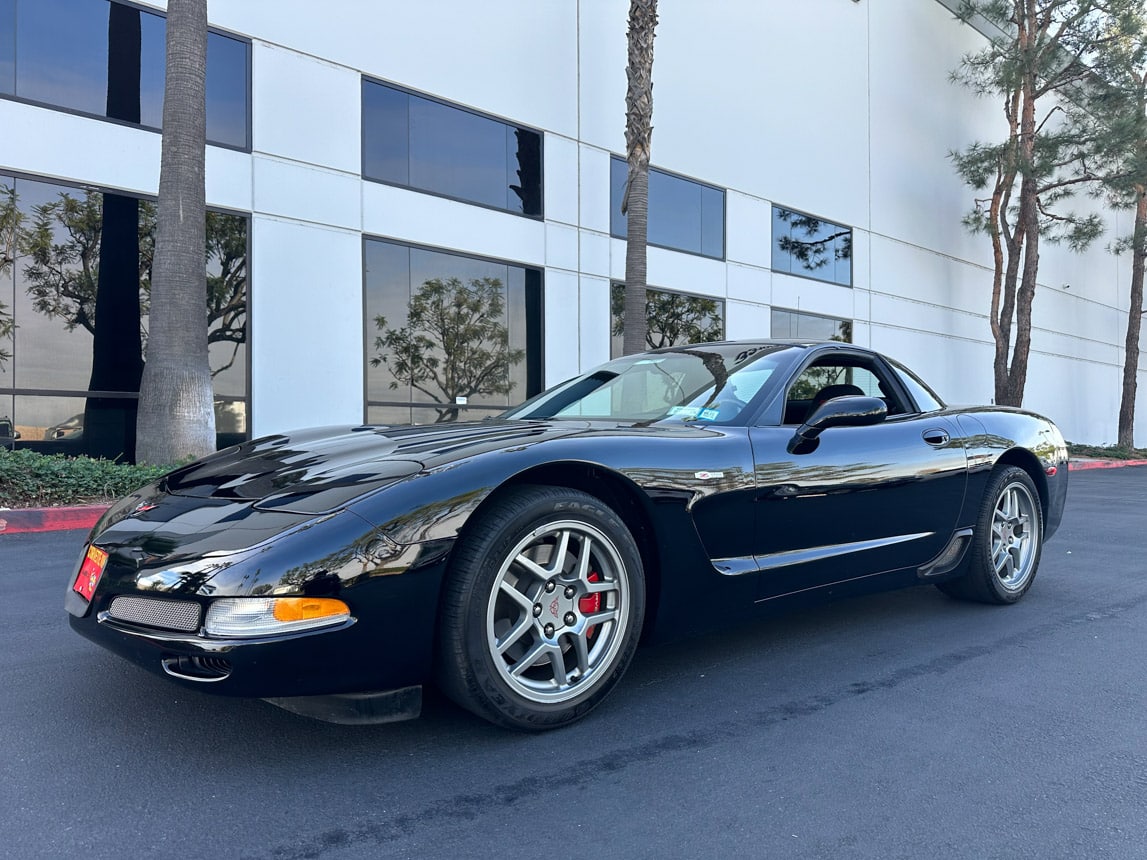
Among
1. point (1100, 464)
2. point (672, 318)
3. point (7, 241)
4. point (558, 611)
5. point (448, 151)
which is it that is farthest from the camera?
point (1100, 464)

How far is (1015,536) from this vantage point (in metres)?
4.40

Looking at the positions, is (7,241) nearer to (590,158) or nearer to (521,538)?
(590,158)

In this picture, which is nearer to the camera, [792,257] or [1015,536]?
[1015,536]

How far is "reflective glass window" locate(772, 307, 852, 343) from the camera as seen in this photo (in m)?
18.0

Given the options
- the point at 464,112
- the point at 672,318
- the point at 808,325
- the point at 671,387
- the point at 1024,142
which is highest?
the point at 1024,142

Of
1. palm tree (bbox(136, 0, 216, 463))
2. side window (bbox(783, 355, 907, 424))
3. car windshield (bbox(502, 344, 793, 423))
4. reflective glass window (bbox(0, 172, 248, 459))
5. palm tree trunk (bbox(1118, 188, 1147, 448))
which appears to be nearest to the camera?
car windshield (bbox(502, 344, 793, 423))

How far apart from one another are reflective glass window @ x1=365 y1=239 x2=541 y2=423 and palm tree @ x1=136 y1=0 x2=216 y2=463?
11.5 ft

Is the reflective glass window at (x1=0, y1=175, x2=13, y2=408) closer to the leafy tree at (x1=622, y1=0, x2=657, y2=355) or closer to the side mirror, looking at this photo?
the leafy tree at (x1=622, y1=0, x2=657, y2=355)

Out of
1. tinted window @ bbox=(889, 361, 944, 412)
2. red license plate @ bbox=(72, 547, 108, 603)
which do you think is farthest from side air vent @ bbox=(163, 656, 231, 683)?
tinted window @ bbox=(889, 361, 944, 412)

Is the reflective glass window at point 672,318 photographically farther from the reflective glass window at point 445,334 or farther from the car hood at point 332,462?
→ the car hood at point 332,462

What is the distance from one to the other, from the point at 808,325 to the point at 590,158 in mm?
7260

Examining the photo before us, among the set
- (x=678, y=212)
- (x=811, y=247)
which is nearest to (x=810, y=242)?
(x=811, y=247)

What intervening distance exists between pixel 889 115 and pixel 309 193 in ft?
51.7

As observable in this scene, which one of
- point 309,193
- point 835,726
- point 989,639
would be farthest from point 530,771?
point 309,193
